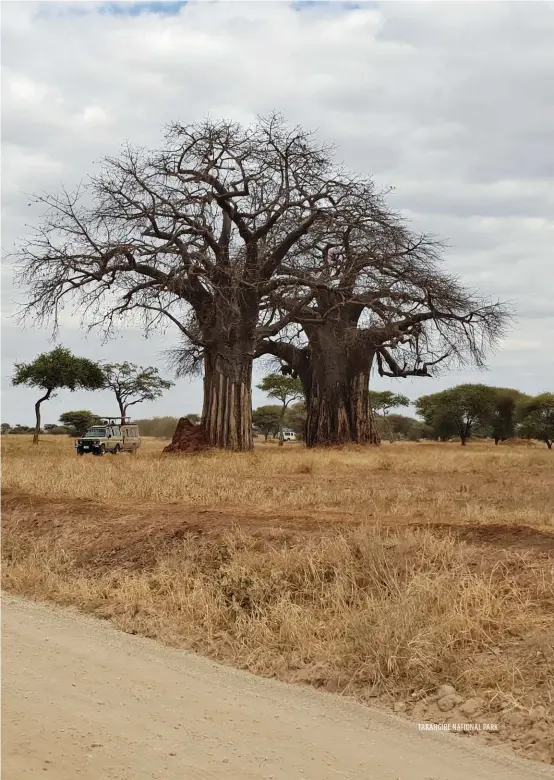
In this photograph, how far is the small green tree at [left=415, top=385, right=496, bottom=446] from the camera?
60812 mm

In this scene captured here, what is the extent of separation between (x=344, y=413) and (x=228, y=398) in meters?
8.45

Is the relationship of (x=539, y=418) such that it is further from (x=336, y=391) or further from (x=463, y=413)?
(x=336, y=391)

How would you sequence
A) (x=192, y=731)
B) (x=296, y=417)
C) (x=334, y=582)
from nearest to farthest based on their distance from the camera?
(x=192, y=731) < (x=334, y=582) < (x=296, y=417)

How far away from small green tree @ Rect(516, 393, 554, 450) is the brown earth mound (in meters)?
33.9

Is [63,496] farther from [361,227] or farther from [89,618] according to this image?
[361,227]

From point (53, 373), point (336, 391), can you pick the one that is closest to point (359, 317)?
point (336, 391)

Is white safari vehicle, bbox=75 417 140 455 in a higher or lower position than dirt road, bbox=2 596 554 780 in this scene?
higher

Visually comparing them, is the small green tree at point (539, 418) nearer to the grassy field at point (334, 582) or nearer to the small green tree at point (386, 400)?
the small green tree at point (386, 400)

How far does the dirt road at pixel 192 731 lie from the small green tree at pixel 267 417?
67464 millimetres

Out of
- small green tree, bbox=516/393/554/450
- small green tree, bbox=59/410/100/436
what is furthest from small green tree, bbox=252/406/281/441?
small green tree, bbox=516/393/554/450

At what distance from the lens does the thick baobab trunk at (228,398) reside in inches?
1054

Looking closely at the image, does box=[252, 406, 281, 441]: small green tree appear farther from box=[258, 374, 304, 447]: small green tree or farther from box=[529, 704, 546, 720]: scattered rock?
box=[529, 704, 546, 720]: scattered rock

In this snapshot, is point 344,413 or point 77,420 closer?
point 344,413

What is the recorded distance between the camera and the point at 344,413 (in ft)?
113
